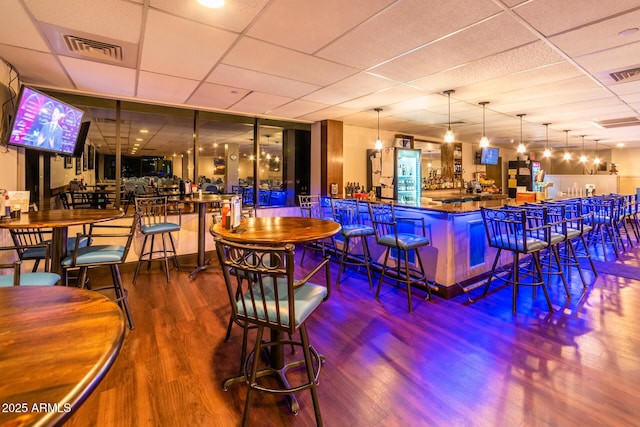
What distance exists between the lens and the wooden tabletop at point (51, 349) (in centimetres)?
58

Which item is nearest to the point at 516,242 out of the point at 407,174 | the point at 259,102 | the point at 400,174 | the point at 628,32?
the point at 628,32

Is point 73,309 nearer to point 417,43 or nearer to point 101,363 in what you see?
point 101,363

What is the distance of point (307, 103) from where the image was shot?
4.84 meters

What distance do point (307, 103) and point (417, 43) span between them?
2.36 metres

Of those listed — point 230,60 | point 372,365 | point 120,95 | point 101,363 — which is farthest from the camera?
point 120,95

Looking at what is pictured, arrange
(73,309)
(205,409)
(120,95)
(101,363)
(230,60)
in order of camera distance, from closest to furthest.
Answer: (101,363) < (73,309) < (205,409) < (230,60) < (120,95)

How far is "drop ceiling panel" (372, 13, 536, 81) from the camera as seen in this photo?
2488 mm

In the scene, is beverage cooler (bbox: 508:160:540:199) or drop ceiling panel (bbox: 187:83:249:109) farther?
beverage cooler (bbox: 508:160:540:199)

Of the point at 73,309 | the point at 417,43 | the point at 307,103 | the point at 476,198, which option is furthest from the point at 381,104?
the point at 73,309

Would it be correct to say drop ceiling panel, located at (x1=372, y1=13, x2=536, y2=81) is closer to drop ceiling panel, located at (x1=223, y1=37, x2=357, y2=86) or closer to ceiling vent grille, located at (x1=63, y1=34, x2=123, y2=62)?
drop ceiling panel, located at (x1=223, y1=37, x2=357, y2=86)

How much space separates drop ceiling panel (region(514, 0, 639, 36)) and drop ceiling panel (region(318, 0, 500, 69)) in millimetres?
262

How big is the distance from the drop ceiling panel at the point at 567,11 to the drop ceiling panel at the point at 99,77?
3761mm

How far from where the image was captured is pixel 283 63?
3.21 metres

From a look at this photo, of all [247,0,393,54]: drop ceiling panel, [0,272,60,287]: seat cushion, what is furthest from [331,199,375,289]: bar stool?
[0,272,60,287]: seat cushion
